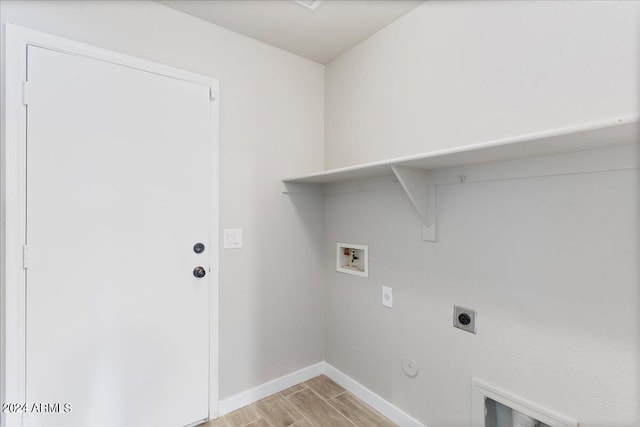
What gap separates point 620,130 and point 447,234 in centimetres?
80

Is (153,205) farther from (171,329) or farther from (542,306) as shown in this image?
(542,306)

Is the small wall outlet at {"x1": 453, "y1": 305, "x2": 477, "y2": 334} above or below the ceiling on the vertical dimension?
below

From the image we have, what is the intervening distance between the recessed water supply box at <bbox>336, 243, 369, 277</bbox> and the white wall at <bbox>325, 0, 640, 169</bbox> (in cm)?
62

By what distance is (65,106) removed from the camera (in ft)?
4.57

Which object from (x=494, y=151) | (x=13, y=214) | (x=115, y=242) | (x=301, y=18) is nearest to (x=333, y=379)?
(x=115, y=242)

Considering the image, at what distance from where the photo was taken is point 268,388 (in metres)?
2.05

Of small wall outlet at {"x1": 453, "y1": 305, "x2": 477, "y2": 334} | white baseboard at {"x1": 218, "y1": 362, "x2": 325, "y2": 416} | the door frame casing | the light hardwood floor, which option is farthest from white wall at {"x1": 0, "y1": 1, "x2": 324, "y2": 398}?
small wall outlet at {"x1": 453, "y1": 305, "x2": 477, "y2": 334}

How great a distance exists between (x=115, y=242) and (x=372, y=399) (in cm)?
178

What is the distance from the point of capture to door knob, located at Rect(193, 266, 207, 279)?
174 centimetres

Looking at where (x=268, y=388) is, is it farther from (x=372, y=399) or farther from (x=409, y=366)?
(x=409, y=366)

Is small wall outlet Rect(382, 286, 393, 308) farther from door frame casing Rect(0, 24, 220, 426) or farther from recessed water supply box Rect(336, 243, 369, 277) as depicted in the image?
door frame casing Rect(0, 24, 220, 426)

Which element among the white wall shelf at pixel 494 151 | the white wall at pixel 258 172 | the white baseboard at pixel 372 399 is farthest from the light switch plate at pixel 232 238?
the white baseboard at pixel 372 399

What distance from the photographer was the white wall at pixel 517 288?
1.05 m

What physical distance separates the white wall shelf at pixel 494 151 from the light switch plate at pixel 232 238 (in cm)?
55
